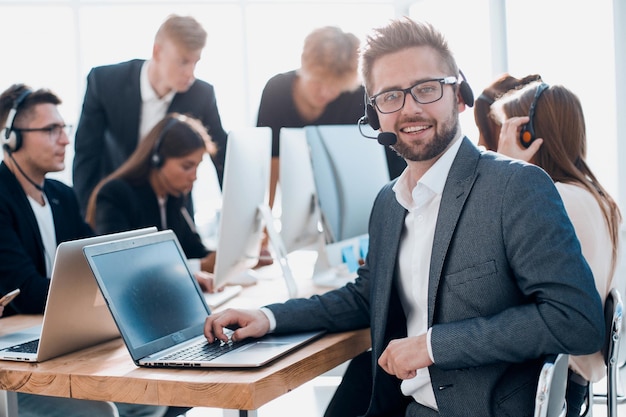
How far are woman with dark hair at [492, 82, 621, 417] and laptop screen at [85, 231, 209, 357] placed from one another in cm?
92

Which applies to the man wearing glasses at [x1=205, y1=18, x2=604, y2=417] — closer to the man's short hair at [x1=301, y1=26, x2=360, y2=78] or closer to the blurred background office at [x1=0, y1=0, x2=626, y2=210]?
the man's short hair at [x1=301, y1=26, x2=360, y2=78]

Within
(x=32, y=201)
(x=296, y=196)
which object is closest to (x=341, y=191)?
(x=296, y=196)

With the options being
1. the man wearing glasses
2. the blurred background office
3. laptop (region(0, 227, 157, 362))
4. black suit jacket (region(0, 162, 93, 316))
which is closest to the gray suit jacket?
the man wearing glasses

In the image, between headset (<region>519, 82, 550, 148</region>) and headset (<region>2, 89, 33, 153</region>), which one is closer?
headset (<region>519, 82, 550, 148</region>)

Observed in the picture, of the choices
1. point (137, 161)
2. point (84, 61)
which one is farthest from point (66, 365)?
point (84, 61)

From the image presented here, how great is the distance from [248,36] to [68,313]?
509 cm

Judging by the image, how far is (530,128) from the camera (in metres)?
1.94

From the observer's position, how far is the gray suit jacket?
4.21ft

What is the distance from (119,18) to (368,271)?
5.04 metres

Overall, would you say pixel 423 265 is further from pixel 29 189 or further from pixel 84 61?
pixel 84 61

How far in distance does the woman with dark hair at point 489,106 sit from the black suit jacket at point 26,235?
4.65ft

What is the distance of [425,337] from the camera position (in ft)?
4.51

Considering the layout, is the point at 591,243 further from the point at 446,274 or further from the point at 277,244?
the point at 277,244

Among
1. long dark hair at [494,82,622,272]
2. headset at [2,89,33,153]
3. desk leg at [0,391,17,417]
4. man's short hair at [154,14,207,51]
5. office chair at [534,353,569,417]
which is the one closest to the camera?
office chair at [534,353,569,417]
